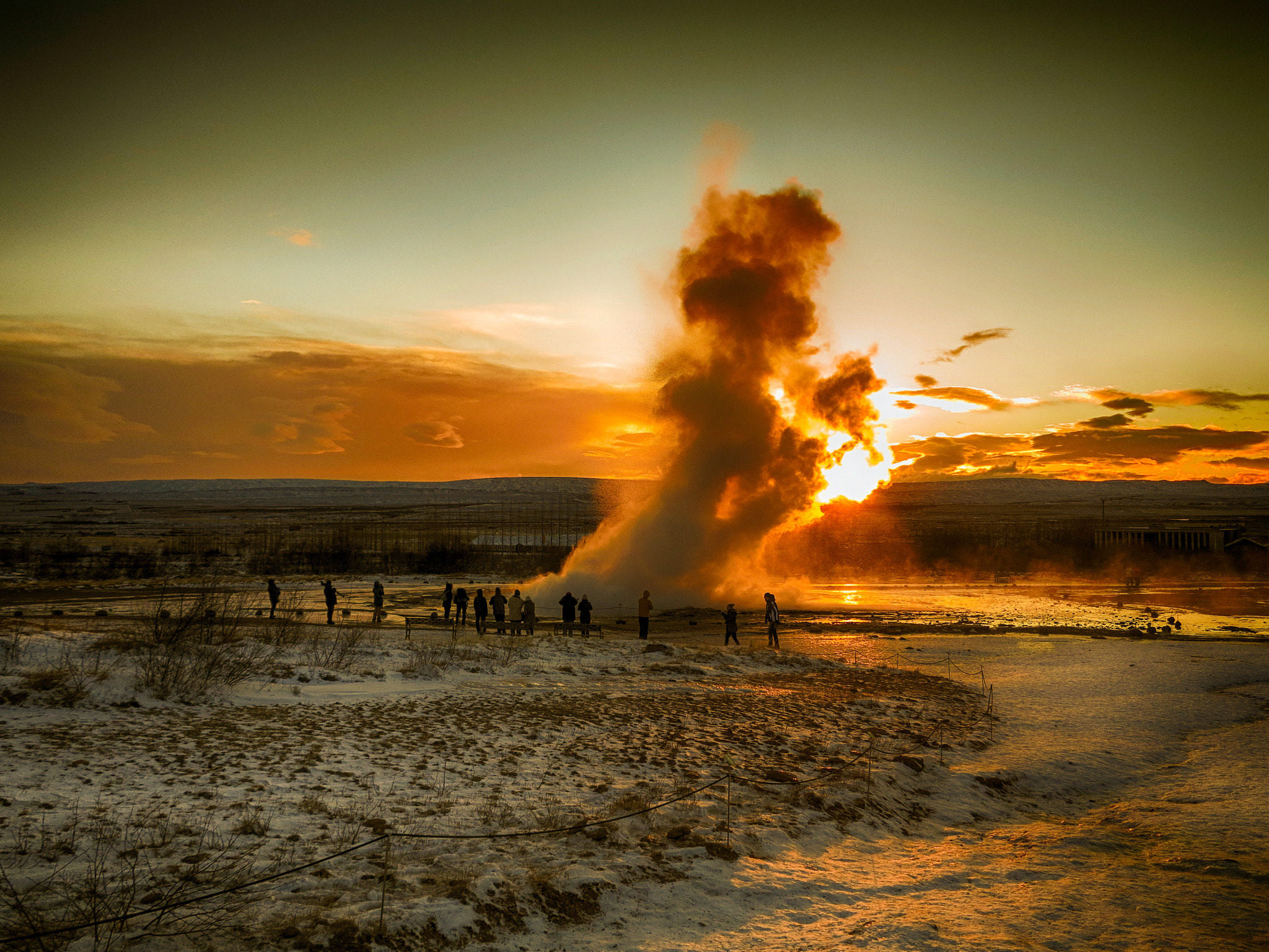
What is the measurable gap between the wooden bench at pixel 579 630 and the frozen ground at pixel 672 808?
7593mm

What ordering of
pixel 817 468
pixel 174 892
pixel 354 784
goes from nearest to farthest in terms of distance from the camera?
pixel 174 892 < pixel 354 784 < pixel 817 468

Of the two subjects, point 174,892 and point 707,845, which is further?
point 707,845

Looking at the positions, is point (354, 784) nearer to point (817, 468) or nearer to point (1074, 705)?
point (1074, 705)

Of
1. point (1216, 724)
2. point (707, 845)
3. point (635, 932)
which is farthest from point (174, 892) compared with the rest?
point (1216, 724)

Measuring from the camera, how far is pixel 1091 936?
321 inches

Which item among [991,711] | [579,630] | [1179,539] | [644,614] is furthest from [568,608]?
[1179,539]

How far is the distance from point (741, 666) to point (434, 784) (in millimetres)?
13404

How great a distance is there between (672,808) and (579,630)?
59.6 feet

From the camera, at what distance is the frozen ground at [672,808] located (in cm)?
772

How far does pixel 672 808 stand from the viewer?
10375 millimetres

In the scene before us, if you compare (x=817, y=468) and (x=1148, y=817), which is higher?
(x=817, y=468)

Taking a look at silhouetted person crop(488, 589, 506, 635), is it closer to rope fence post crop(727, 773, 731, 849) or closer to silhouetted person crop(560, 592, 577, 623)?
silhouetted person crop(560, 592, 577, 623)

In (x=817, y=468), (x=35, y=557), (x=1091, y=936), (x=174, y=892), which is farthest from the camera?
(x=35, y=557)

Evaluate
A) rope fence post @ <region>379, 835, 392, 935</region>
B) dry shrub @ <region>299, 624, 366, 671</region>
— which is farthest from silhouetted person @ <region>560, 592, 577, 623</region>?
rope fence post @ <region>379, 835, 392, 935</region>
